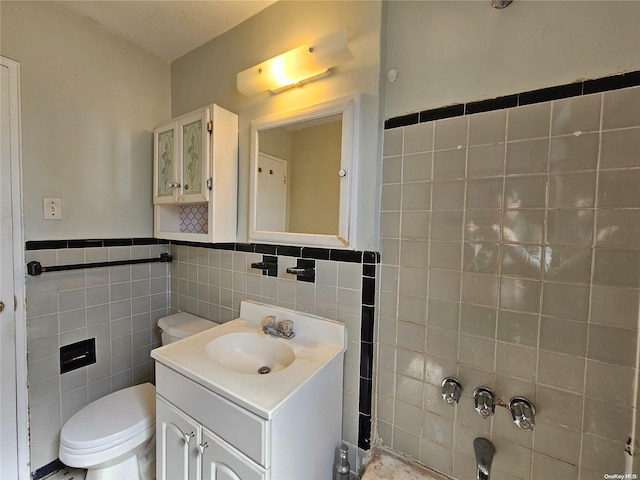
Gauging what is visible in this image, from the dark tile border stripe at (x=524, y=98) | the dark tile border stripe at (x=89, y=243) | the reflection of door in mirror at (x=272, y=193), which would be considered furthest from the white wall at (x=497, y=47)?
the dark tile border stripe at (x=89, y=243)

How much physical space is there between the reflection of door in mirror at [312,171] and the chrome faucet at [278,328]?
1.38 feet

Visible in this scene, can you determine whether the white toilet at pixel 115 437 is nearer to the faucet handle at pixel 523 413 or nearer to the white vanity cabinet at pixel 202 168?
the white vanity cabinet at pixel 202 168

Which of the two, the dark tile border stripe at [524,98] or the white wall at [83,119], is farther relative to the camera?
the white wall at [83,119]

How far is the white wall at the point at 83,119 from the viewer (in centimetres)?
123

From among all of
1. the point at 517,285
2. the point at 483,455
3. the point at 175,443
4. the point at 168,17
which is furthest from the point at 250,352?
the point at 168,17

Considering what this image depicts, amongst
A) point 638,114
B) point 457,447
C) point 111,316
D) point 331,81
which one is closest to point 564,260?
point 638,114

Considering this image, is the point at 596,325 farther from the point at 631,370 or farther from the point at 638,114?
the point at 638,114

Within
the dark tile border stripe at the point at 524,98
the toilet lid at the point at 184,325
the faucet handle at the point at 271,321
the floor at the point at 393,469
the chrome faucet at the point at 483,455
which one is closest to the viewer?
the dark tile border stripe at the point at 524,98

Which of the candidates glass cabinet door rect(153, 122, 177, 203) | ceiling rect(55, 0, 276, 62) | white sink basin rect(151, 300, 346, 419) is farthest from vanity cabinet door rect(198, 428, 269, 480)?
ceiling rect(55, 0, 276, 62)

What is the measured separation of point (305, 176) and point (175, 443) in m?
1.17

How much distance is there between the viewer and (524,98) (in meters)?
0.82

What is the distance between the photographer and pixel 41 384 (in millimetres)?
1297

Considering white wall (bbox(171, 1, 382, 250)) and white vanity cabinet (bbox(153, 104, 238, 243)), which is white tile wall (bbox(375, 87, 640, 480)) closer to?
white wall (bbox(171, 1, 382, 250))

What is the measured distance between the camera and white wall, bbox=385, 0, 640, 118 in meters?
0.73
